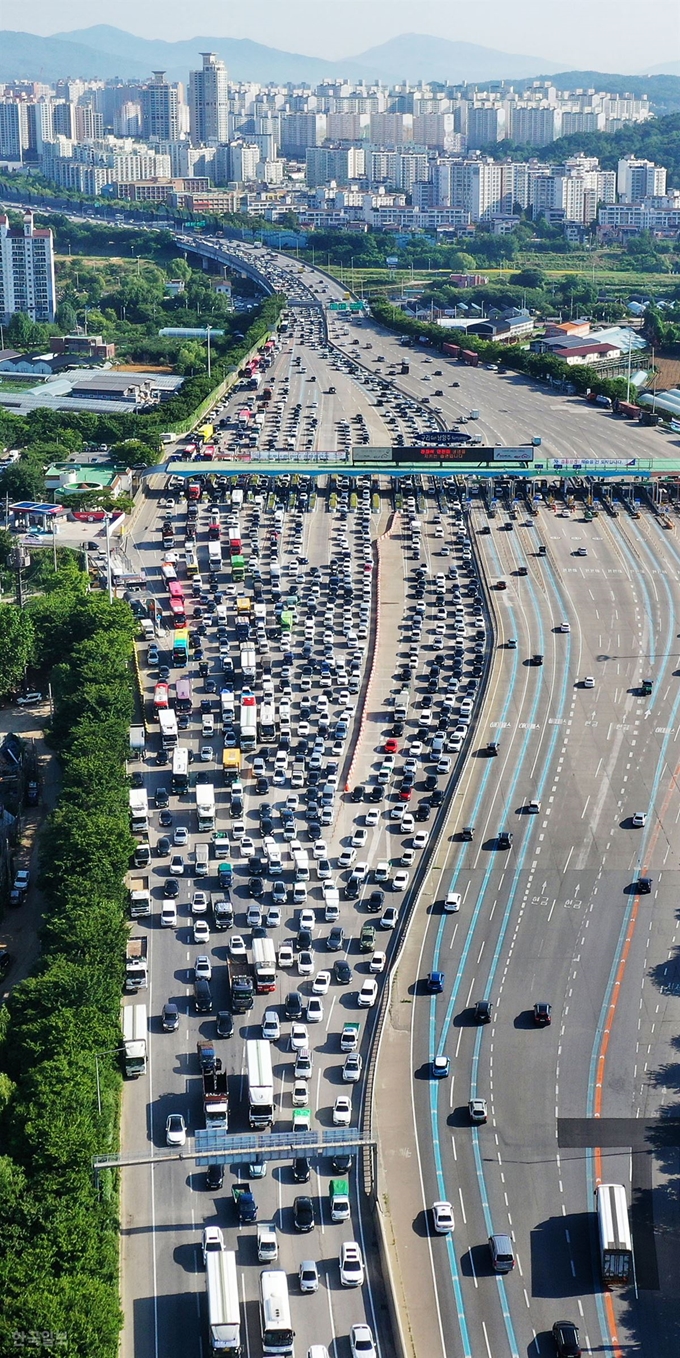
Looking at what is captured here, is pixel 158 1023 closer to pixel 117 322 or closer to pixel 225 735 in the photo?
pixel 225 735

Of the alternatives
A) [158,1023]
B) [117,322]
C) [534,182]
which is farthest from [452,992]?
[534,182]

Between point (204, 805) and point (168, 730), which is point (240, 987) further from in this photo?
point (168, 730)

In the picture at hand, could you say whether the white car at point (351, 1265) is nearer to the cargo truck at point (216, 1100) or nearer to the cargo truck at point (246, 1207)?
the cargo truck at point (246, 1207)

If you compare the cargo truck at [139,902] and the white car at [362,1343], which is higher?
the cargo truck at [139,902]

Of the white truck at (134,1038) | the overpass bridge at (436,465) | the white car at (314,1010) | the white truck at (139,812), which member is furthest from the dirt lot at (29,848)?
the overpass bridge at (436,465)

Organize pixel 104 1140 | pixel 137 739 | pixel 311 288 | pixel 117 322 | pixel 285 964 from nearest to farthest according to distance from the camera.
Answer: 1. pixel 104 1140
2. pixel 285 964
3. pixel 137 739
4. pixel 117 322
5. pixel 311 288

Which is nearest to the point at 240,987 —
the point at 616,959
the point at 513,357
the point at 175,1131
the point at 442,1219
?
the point at 175,1131
